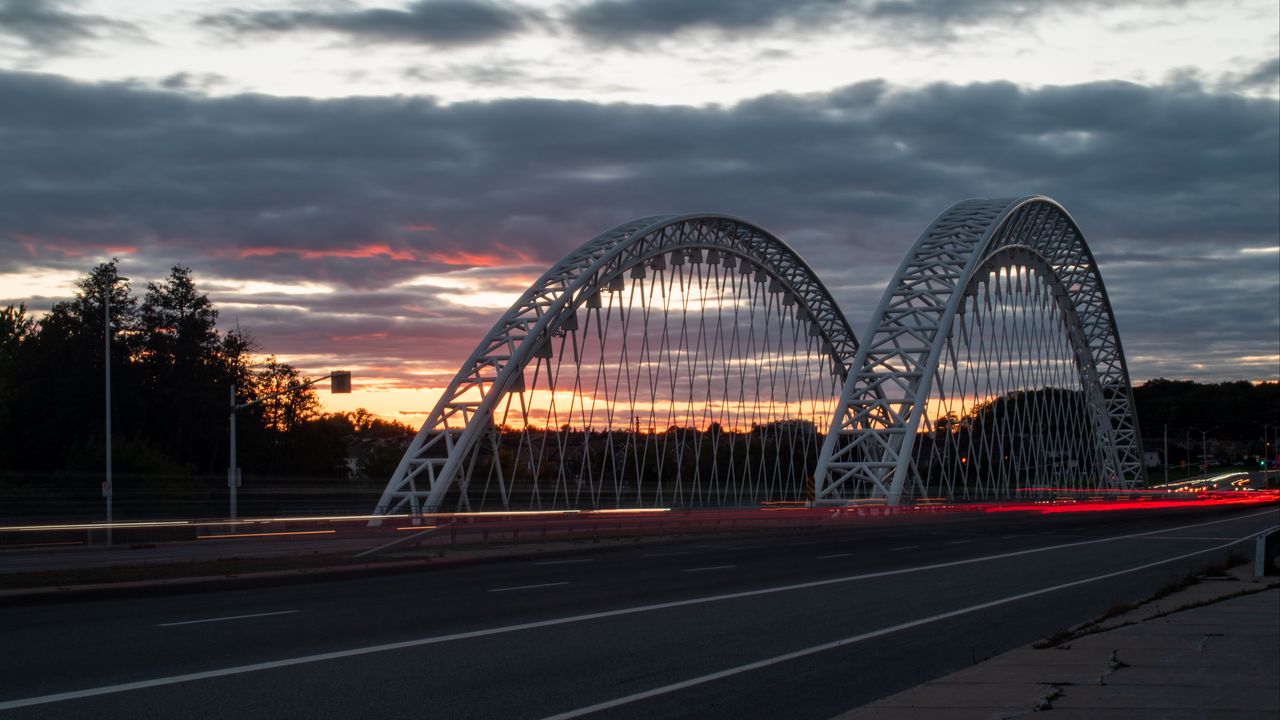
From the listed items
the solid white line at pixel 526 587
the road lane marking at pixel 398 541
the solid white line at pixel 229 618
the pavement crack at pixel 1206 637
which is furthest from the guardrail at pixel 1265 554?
the road lane marking at pixel 398 541

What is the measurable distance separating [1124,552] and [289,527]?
810 inches

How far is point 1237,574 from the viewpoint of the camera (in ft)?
71.3

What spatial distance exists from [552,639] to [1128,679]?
6.05 metres

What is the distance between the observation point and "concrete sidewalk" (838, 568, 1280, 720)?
8.88m

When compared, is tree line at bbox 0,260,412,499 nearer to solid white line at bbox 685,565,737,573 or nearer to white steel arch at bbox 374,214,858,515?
white steel arch at bbox 374,214,858,515

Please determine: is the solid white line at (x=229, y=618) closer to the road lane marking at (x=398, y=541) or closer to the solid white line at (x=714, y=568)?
the solid white line at (x=714, y=568)

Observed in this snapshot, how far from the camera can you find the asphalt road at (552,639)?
10.2 metres

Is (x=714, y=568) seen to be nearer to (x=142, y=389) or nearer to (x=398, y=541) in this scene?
(x=398, y=541)

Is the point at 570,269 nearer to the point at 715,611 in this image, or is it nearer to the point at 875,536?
the point at 875,536

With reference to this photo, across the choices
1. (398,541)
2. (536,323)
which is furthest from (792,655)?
(536,323)

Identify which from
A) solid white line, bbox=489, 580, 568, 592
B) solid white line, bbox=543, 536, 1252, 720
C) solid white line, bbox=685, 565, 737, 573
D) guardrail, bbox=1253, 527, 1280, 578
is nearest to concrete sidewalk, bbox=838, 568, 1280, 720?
solid white line, bbox=543, 536, 1252, 720

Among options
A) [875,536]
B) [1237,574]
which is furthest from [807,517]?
[1237,574]

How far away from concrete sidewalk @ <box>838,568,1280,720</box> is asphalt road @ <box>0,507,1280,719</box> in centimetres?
86

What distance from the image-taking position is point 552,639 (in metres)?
13.8
